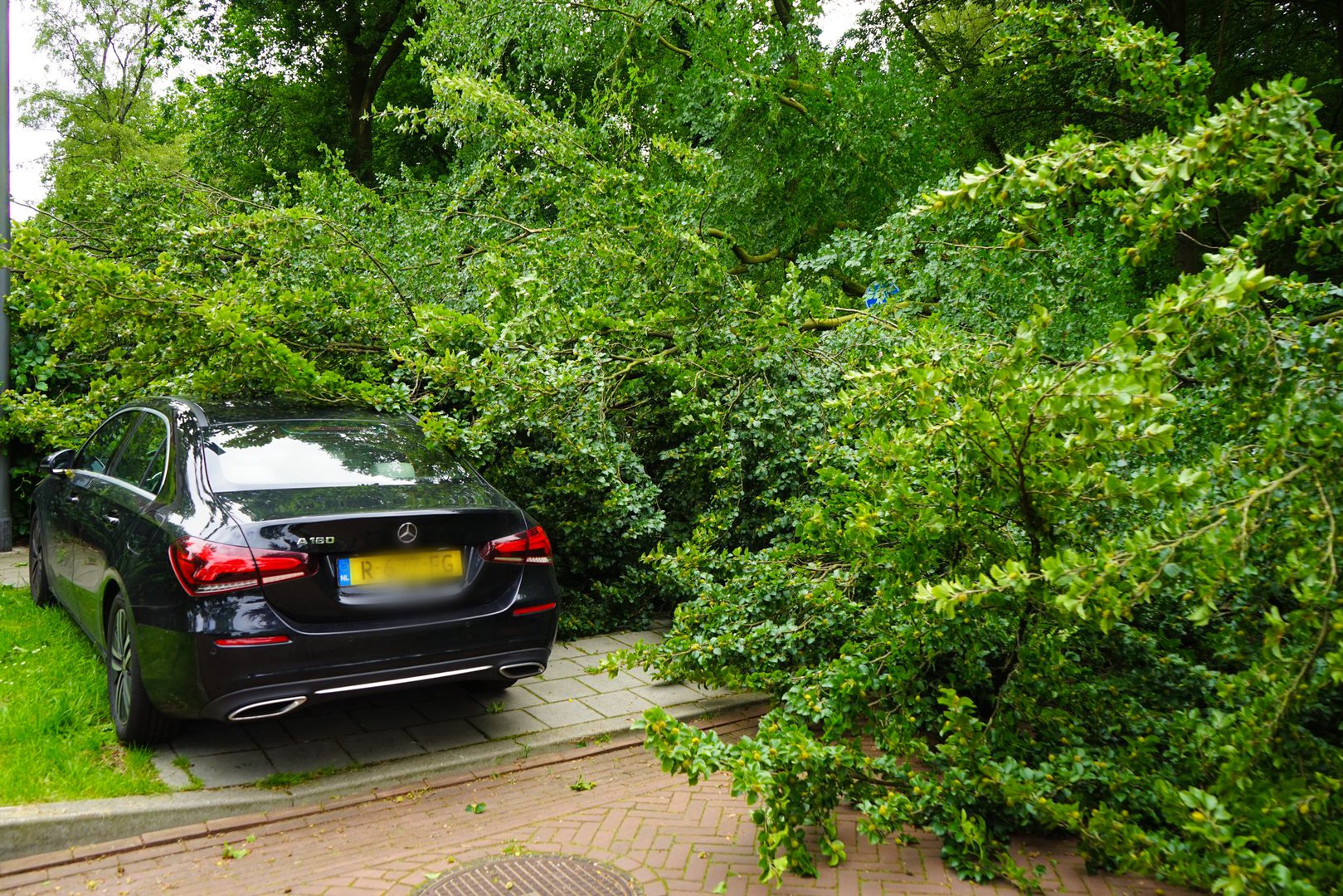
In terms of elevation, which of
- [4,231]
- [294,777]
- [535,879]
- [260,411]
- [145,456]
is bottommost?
[294,777]

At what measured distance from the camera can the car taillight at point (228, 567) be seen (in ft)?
12.6

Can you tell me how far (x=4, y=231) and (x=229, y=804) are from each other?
727cm

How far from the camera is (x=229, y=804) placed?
388cm

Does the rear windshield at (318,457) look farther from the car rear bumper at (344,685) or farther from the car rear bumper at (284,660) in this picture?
the car rear bumper at (344,685)

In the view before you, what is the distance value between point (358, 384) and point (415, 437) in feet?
2.36

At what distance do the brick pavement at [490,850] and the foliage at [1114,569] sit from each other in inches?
7.5

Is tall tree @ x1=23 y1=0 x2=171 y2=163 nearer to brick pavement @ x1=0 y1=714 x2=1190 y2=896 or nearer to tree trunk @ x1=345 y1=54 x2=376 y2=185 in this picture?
tree trunk @ x1=345 y1=54 x2=376 y2=185

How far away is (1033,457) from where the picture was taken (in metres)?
3.18

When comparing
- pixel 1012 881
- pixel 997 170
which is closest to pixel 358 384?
pixel 997 170

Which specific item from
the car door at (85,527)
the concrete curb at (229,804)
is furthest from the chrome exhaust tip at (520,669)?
the car door at (85,527)

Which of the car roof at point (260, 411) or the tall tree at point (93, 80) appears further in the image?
the tall tree at point (93, 80)

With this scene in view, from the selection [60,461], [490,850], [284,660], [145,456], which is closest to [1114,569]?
[490,850]

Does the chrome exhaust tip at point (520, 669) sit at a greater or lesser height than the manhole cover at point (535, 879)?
greater

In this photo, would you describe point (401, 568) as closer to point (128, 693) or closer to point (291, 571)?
point (291, 571)
